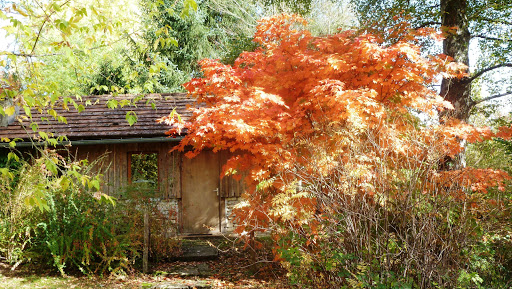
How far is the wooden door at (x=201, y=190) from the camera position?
446 inches

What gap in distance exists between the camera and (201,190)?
11391mm

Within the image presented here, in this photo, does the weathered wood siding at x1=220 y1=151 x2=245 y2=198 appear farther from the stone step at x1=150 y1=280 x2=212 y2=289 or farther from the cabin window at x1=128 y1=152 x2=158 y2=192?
the stone step at x1=150 y1=280 x2=212 y2=289

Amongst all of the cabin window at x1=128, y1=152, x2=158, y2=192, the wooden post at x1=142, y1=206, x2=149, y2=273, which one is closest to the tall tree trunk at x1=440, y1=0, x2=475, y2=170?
the wooden post at x1=142, y1=206, x2=149, y2=273

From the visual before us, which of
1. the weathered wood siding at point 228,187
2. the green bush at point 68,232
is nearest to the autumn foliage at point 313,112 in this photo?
the green bush at point 68,232

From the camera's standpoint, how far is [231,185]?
1146cm

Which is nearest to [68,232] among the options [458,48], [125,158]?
[125,158]

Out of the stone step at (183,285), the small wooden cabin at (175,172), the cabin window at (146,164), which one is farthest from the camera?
the cabin window at (146,164)

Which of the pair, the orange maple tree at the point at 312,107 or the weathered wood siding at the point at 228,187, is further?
the weathered wood siding at the point at 228,187

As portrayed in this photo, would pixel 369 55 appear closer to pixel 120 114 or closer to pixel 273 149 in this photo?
pixel 273 149

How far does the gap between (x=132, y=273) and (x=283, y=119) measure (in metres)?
4.00

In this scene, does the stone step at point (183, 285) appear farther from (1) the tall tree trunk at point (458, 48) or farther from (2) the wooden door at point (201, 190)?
(1) the tall tree trunk at point (458, 48)

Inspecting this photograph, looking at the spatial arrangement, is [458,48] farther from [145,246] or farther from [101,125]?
[101,125]

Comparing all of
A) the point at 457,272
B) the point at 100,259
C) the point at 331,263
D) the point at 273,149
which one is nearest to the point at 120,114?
the point at 100,259

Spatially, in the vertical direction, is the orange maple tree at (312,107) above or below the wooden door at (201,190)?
above
